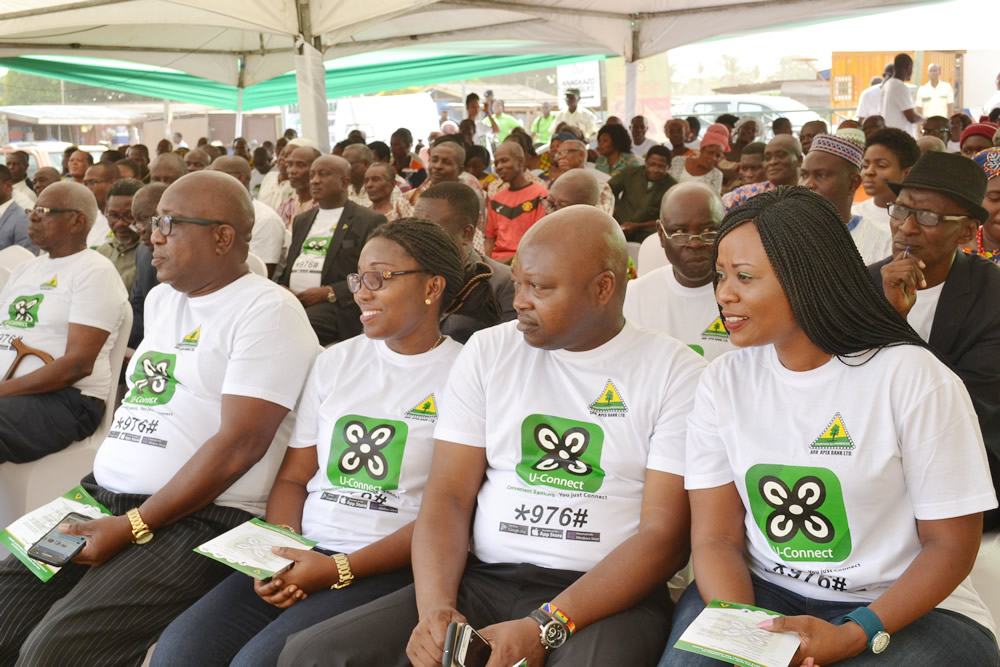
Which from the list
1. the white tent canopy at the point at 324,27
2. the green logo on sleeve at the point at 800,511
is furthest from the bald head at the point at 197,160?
the green logo on sleeve at the point at 800,511

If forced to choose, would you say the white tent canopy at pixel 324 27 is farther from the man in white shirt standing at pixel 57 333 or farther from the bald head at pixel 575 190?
the man in white shirt standing at pixel 57 333

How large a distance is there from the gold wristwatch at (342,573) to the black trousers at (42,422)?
1.96m

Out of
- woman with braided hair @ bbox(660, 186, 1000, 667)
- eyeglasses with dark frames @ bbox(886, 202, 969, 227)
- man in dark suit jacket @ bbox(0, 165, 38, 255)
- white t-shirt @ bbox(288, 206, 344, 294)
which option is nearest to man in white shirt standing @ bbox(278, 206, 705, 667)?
woman with braided hair @ bbox(660, 186, 1000, 667)

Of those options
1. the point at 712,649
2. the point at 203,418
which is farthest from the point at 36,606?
the point at 712,649

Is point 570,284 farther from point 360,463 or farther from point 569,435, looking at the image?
point 360,463

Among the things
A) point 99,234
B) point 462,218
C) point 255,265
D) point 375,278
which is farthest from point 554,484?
point 99,234

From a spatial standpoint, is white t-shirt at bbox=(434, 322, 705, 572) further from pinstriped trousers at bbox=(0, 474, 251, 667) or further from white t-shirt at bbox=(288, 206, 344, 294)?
white t-shirt at bbox=(288, 206, 344, 294)

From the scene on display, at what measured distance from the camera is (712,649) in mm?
1764

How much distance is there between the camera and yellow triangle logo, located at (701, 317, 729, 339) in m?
3.19

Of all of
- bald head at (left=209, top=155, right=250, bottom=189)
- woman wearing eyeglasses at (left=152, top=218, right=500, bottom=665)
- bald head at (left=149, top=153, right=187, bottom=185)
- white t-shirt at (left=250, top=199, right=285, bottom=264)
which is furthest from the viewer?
bald head at (left=209, top=155, right=250, bottom=189)

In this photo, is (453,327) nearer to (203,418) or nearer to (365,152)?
(203,418)

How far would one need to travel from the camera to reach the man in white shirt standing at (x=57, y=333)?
379 cm

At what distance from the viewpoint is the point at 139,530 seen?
2697 mm

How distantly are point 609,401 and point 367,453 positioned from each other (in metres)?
0.73
